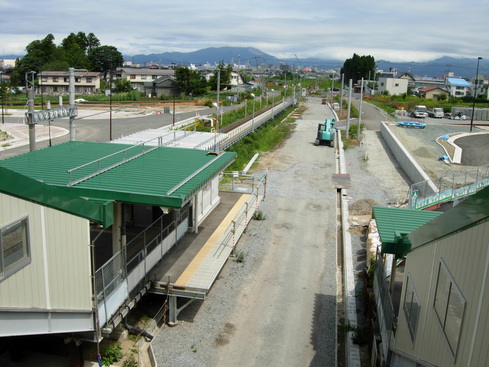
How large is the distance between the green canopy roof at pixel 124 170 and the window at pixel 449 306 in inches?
222

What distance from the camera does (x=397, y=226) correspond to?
10688mm

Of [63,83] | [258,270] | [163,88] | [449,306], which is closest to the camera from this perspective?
[449,306]

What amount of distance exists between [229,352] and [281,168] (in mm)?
20219

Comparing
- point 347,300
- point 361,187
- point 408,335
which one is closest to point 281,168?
point 361,187

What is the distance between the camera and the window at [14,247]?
305 inches

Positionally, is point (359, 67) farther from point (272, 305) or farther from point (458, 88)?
point (272, 305)

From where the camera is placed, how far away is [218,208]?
18266mm

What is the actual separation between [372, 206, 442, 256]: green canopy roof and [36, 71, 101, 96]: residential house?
8514 centimetres

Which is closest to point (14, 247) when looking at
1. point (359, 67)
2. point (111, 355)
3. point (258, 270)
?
point (111, 355)

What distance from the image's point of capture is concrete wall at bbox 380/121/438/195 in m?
22.0

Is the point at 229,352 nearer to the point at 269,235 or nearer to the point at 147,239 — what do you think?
the point at 147,239

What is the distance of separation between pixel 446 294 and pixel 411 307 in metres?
1.92

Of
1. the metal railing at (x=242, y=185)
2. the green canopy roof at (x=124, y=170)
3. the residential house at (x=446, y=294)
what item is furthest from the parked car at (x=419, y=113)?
the residential house at (x=446, y=294)

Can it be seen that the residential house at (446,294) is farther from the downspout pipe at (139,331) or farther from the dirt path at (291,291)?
the downspout pipe at (139,331)
